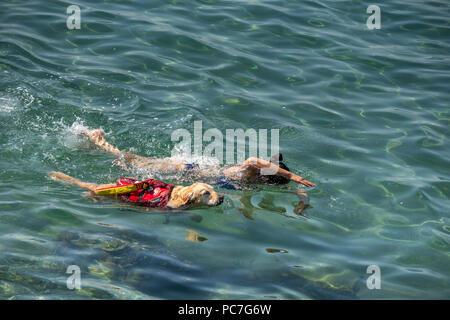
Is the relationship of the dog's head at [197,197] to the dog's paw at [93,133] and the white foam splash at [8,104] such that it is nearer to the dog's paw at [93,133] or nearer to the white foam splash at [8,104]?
the dog's paw at [93,133]

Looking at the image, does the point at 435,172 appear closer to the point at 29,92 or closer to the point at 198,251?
the point at 198,251

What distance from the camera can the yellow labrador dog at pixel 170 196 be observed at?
613 centimetres

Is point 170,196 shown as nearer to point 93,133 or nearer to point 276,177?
point 276,177

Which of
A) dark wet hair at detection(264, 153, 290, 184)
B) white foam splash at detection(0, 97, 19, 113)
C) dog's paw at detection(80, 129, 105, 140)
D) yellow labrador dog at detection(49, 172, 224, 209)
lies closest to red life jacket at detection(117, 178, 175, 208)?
yellow labrador dog at detection(49, 172, 224, 209)

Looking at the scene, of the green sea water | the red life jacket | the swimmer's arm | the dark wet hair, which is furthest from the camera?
the dark wet hair

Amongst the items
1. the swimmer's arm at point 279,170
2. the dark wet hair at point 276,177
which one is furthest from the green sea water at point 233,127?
the swimmer's arm at point 279,170

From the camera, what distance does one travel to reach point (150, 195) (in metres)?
6.33

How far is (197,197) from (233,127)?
9.82 feet

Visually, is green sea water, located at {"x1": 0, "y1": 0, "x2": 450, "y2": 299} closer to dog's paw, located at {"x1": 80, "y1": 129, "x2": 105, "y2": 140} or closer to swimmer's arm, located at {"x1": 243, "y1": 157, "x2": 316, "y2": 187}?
dog's paw, located at {"x1": 80, "y1": 129, "x2": 105, "y2": 140}

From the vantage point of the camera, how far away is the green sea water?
17.8 feet

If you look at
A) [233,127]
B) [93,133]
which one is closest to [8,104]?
[93,133]

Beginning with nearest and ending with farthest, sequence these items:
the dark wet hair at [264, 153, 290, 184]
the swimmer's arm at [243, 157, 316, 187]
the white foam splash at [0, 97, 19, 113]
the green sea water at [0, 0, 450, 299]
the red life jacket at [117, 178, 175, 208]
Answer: the green sea water at [0, 0, 450, 299]
the red life jacket at [117, 178, 175, 208]
the swimmer's arm at [243, 157, 316, 187]
the dark wet hair at [264, 153, 290, 184]
the white foam splash at [0, 97, 19, 113]

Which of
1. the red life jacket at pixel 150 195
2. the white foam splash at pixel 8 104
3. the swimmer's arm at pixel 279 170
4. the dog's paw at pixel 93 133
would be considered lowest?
the red life jacket at pixel 150 195

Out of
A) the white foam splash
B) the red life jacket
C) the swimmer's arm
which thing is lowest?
the red life jacket
